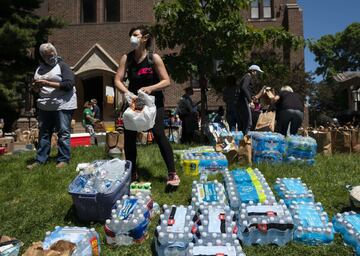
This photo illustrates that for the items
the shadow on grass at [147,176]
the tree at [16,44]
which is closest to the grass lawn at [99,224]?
the shadow on grass at [147,176]

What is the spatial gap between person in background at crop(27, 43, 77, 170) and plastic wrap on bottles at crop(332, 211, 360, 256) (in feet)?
12.9

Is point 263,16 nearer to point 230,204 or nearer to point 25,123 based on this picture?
point 25,123

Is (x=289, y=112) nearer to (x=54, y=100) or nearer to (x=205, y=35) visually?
(x=205, y=35)

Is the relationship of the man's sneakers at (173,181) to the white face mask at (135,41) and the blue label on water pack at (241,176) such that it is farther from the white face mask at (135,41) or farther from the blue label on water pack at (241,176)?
the white face mask at (135,41)

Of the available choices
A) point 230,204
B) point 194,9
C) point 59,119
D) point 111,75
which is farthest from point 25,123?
point 230,204

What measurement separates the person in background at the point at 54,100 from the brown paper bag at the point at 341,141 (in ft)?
16.4

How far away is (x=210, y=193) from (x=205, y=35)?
6.61 m

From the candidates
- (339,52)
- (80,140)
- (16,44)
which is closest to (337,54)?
(339,52)

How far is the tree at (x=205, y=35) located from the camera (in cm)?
933

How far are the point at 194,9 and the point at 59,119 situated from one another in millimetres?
5193

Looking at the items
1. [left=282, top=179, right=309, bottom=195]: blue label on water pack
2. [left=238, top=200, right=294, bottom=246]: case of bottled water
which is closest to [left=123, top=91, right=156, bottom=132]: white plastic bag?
[left=238, top=200, right=294, bottom=246]: case of bottled water

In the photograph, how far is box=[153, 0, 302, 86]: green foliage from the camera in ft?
30.6

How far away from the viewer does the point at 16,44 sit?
55.9 ft

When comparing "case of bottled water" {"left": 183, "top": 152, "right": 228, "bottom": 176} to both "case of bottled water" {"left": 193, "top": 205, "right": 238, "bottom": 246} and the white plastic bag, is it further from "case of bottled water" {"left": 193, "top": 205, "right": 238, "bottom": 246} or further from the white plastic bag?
"case of bottled water" {"left": 193, "top": 205, "right": 238, "bottom": 246}
